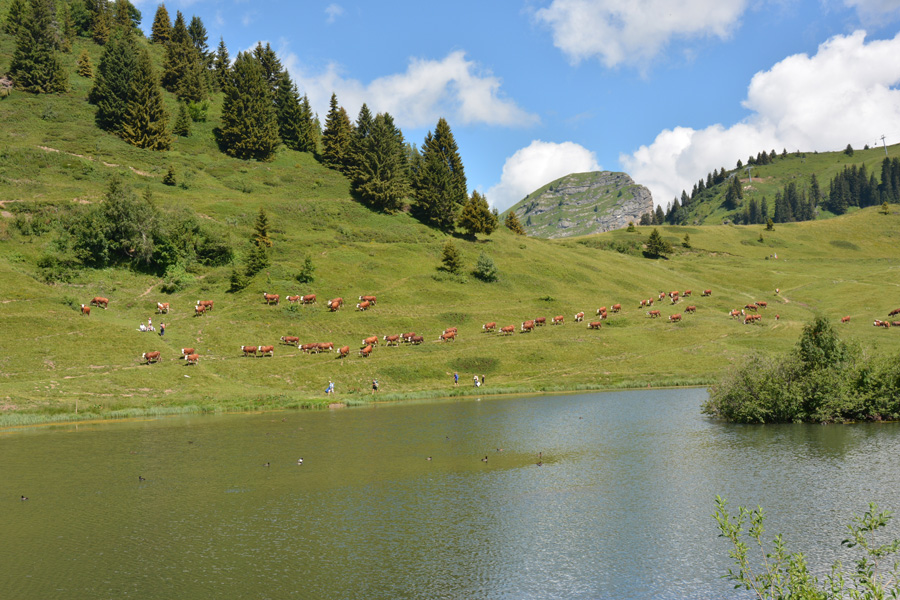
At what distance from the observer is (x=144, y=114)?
473 feet

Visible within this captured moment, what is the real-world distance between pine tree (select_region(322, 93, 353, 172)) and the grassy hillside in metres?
7.82

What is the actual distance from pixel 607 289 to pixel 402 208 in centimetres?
5647

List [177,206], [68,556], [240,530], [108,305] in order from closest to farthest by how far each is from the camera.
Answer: [68,556], [240,530], [108,305], [177,206]

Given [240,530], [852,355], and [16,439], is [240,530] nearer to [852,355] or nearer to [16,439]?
[16,439]

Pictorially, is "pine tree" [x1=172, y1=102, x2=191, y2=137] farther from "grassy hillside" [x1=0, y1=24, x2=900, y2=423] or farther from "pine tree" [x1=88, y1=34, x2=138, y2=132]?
"pine tree" [x1=88, y1=34, x2=138, y2=132]

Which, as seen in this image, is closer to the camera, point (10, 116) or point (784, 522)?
point (784, 522)

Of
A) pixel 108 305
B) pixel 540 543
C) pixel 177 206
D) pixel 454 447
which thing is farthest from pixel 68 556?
pixel 177 206

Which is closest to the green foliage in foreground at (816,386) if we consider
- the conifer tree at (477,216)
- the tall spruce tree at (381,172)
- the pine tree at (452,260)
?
the pine tree at (452,260)

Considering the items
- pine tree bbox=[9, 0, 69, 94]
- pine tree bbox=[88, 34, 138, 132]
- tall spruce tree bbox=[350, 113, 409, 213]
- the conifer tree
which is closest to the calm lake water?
the conifer tree

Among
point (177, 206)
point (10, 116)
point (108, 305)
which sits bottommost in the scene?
point (108, 305)

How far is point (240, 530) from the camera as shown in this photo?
26953mm

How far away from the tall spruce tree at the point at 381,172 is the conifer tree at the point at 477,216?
17220mm

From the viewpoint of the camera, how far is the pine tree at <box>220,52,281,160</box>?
157875 mm

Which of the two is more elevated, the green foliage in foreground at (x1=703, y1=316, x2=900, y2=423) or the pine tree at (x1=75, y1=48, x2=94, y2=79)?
the pine tree at (x1=75, y1=48, x2=94, y2=79)
